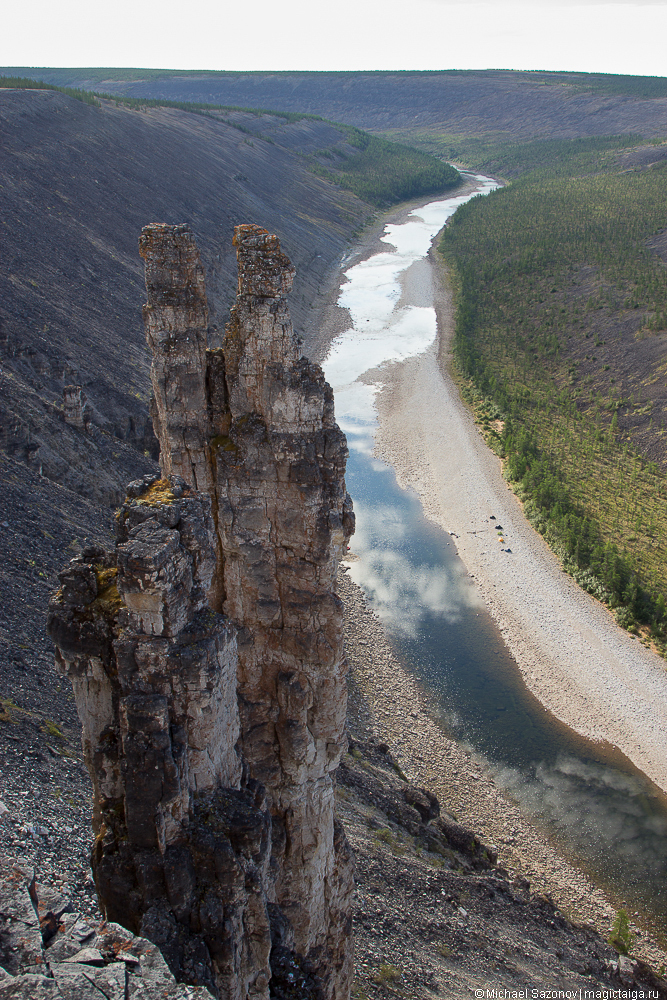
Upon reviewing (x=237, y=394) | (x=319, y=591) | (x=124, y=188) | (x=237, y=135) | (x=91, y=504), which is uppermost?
(x=237, y=135)

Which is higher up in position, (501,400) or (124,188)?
(124,188)

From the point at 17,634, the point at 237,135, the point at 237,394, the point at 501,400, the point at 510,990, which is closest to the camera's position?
the point at 237,394

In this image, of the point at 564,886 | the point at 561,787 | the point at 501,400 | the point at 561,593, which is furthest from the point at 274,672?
the point at 501,400

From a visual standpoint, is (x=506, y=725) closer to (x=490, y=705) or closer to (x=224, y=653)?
(x=490, y=705)

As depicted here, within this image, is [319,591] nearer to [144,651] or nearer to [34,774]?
[144,651]

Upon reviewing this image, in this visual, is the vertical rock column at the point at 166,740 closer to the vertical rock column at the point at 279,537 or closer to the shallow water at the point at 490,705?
the vertical rock column at the point at 279,537

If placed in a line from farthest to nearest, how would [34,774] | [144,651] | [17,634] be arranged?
1. [17,634]
2. [34,774]
3. [144,651]

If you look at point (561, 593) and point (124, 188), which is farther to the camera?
point (124, 188)

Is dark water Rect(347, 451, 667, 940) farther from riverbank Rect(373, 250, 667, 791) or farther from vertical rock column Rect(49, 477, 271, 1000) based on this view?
vertical rock column Rect(49, 477, 271, 1000)
